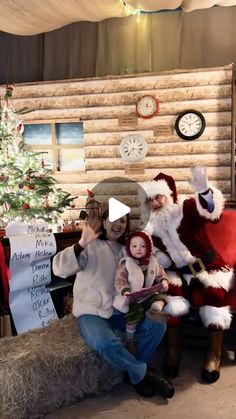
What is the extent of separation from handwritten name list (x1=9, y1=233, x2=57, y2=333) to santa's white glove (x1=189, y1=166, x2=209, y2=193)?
106 cm

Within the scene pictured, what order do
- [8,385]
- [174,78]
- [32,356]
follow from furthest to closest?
1. [174,78]
2. [32,356]
3. [8,385]

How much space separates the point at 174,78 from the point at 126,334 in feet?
10.2

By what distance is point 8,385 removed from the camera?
2068mm

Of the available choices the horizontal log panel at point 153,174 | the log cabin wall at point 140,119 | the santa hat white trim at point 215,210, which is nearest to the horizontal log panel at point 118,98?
the log cabin wall at point 140,119

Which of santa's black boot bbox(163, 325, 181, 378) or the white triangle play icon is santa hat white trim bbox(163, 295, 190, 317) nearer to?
santa's black boot bbox(163, 325, 181, 378)

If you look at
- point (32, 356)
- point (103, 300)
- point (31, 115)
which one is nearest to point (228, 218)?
point (103, 300)

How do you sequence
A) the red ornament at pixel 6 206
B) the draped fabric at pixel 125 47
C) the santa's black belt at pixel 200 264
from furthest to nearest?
the draped fabric at pixel 125 47
the red ornament at pixel 6 206
the santa's black belt at pixel 200 264

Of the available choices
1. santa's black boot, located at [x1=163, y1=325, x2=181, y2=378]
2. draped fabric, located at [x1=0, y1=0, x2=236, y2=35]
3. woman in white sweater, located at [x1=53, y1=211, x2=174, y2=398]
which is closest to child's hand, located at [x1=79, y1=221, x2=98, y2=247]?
woman in white sweater, located at [x1=53, y1=211, x2=174, y2=398]

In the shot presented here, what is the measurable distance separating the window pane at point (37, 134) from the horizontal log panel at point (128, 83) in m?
0.36

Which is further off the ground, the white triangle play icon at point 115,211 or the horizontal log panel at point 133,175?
the horizontal log panel at point 133,175

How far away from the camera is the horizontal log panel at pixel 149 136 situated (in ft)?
14.7

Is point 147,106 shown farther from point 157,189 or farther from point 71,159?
point 157,189

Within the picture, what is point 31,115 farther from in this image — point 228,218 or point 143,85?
point 228,218

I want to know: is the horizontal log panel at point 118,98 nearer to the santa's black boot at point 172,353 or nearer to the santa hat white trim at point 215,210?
the santa hat white trim at point 215,210
